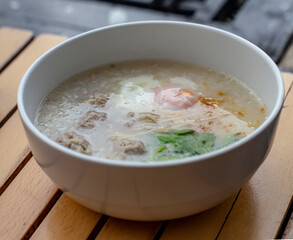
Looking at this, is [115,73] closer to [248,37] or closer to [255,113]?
[255,113]

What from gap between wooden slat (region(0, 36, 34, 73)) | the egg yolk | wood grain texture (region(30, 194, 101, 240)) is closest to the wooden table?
wood grain texture (region(30, 194, 101, 240))

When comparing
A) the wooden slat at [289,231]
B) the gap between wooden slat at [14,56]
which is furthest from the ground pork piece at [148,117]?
the gap between wooden slat at [14,56]

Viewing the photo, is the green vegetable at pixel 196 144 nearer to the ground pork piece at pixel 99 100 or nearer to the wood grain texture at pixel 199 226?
the wood grain texture at pixel 199 226

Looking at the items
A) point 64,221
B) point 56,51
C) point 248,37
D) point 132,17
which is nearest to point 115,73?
point 56,51

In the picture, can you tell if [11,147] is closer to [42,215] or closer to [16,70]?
[42,215]

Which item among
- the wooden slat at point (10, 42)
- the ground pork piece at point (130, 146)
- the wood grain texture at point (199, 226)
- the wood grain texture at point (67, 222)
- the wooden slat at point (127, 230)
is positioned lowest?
the wooden slat at point (10, 42)

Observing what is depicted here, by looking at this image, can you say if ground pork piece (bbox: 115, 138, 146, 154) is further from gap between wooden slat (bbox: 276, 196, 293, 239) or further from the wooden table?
gap between wooden slat (bbox: 276, 196, 293, 239)

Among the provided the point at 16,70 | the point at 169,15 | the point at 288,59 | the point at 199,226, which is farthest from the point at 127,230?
the point at 169,15

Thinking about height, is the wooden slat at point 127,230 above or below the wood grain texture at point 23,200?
above
